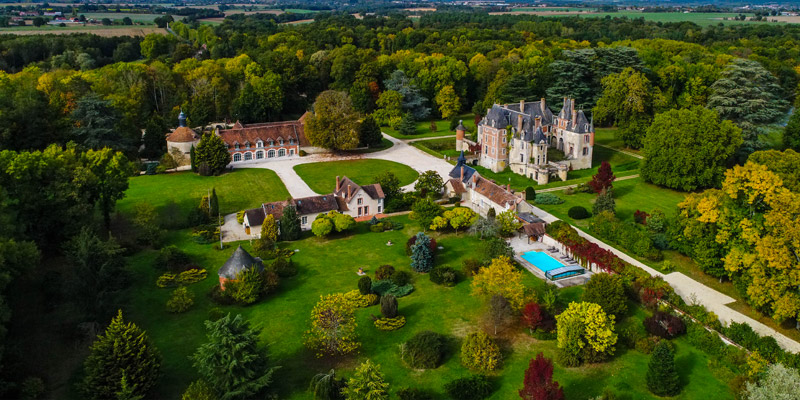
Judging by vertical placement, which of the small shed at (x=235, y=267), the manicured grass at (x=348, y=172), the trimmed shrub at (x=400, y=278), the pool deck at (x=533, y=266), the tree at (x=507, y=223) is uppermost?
the small shed at (x=235, y=267)

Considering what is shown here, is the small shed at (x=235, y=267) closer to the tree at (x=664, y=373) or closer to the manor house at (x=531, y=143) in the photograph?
the tree at (x=664, y=373)

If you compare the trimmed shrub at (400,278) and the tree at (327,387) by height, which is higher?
the tree at (327,387)

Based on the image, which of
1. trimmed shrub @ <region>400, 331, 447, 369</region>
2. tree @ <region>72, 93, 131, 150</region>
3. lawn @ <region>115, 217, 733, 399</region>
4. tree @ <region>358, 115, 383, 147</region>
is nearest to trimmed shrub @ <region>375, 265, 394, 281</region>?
lawn @ <region>115, 217, 733, 399</region>

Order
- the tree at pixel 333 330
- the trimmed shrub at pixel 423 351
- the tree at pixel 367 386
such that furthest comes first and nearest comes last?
1. the tree at pixel 333 330
2. the trimmed shrub at pixel 423 351
3. the tree at pixel 367 386

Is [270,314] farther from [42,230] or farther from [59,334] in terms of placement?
[42,230]

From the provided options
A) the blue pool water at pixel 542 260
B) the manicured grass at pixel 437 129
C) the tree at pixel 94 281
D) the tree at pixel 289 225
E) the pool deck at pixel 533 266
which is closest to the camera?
the tree at pixel 94 281

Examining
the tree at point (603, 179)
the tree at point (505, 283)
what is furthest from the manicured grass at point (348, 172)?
the tree at point (505, 283)

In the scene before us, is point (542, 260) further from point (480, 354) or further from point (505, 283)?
point (480, 354)

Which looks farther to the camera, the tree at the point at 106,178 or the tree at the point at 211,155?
the tree at the point at 211,155

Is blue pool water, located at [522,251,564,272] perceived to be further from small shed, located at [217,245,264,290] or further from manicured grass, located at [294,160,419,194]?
manicured grass, located at [294,160,419,194]
